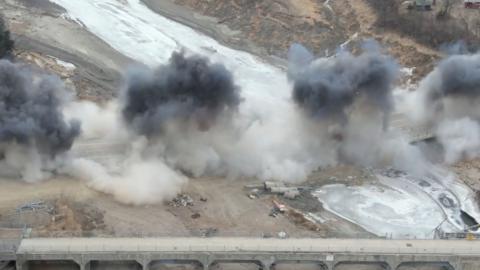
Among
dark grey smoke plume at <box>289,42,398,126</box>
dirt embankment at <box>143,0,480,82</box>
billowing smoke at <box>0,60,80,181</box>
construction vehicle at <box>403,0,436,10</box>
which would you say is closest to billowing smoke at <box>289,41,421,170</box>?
dark grey smoke plume at <box>289,42,398,126</box>

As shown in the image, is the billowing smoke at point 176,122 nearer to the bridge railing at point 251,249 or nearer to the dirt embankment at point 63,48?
the bridge railing at point 251,249

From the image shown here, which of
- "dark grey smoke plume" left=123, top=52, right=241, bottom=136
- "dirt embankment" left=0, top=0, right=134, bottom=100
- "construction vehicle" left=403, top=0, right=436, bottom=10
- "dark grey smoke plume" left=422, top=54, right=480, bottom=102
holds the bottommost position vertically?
"dark grey smoke plume" left=123, top=52, right=241, bottom=136

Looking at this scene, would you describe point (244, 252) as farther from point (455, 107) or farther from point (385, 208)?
point (455, 107)

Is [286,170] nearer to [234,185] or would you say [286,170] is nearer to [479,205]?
[234,185]

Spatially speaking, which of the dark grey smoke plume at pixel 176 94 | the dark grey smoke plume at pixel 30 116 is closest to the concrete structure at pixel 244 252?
the dark grey smoke plume at pixel 30 116

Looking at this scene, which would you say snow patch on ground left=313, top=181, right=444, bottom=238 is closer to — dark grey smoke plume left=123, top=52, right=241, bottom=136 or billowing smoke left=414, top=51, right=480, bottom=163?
billowing smoke left=414, top=51, right=480, bottom=163

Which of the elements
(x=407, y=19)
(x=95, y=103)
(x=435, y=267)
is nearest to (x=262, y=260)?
(x=435, y=267)
